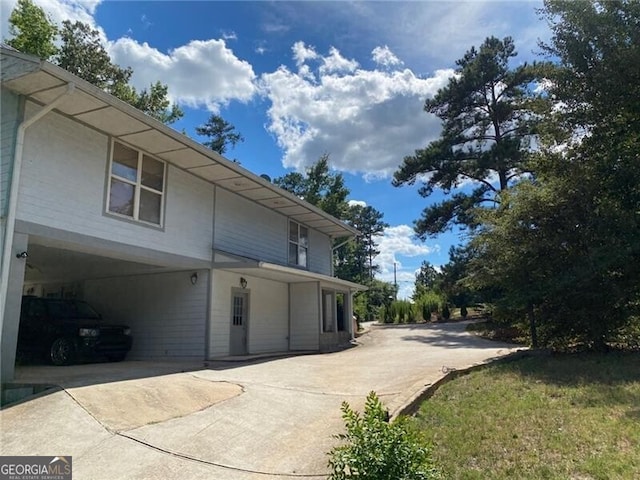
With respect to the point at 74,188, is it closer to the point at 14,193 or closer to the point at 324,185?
the point at 14,193

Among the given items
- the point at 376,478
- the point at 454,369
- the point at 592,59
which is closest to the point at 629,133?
the point at 592,59

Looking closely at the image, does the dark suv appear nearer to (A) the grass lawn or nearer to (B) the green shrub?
(A) the grass lawn

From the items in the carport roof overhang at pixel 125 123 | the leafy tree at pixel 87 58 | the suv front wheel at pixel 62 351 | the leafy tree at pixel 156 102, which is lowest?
the suv front wheel at pixel 62 351

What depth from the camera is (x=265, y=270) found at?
42.0 feet

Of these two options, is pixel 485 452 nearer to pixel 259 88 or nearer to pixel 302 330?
pixel 302 330

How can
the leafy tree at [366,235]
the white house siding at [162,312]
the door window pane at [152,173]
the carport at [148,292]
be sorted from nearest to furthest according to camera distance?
the door window pane at [152,173] → the carport at [148,292] → the white house siding at [162,312] → the leafy tree at [366,235]

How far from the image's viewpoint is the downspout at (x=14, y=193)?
23.2ft

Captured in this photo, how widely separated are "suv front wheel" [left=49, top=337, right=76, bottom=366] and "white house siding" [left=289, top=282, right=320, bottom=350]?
7.37 m

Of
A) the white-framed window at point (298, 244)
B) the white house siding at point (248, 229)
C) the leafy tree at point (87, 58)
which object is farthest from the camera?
the leafy tree at point (87, 58)

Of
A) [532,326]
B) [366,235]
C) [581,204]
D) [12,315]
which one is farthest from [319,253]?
[366,235]

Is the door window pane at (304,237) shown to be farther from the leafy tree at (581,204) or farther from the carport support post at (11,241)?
the carport support post at (11,241)

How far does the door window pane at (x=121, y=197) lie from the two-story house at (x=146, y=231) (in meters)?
0.03

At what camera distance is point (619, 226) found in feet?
29.3

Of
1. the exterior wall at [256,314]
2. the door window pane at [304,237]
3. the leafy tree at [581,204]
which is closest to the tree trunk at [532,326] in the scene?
the leafy tree at [581,204]
